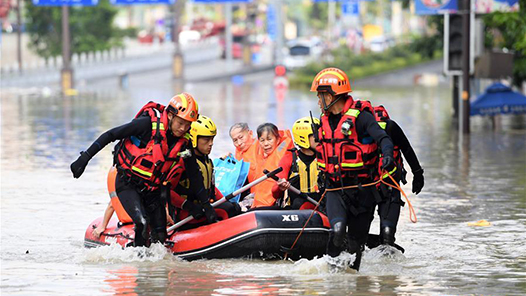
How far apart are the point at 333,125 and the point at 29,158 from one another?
10565 mm

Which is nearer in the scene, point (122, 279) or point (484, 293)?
point (484, 293)

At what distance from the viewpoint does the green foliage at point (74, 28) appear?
2096 inches

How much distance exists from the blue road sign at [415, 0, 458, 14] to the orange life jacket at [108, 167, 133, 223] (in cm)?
1279

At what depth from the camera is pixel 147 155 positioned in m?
9.62

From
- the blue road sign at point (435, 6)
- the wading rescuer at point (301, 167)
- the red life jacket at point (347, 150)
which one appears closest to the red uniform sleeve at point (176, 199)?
the wading rescuer at point (301, 167)

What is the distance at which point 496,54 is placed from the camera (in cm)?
2269

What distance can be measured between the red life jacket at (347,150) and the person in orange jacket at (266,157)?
65.6 inches

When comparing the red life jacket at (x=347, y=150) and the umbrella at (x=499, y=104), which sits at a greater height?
the red life jacket at (x=347, y=150)

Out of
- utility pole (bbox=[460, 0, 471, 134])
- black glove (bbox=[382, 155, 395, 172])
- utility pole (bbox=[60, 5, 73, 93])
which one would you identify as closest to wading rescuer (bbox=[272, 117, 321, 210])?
black glove (bbox=[382, 155, 395, 172])

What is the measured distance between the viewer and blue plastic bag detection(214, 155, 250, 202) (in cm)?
1117


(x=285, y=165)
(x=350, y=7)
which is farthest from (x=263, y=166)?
(x=350, y=7)

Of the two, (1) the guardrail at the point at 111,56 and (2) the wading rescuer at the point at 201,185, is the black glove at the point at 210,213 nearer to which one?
(2) the wading rescuer at the point at 201,185

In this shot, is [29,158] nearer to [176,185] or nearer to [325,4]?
[176,185]

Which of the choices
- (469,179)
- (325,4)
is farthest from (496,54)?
(325,4)
